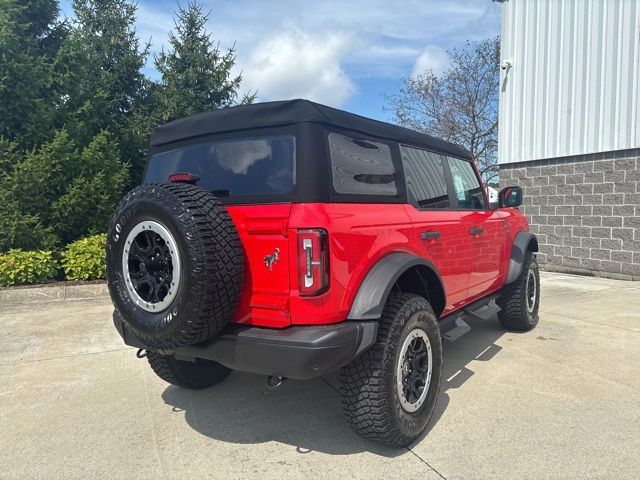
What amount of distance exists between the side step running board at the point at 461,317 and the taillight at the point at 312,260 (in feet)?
4.66

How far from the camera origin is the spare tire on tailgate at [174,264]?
2275 mm

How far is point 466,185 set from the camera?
4211 mm

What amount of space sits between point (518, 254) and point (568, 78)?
6212 millimetres

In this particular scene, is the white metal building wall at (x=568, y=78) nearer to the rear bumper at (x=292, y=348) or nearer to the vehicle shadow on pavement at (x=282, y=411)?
the vehicle shadow on pavement at (x=282, y=411)

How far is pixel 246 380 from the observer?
3.86 meters

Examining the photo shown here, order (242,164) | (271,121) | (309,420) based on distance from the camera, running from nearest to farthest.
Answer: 1. (271,121)
2. (242,164)
3. (309,420)

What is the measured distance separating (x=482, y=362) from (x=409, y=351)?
1.65 metres

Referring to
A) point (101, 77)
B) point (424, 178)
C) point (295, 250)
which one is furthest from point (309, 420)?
point (101, 77)

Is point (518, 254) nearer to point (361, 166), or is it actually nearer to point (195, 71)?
point (361, 166)

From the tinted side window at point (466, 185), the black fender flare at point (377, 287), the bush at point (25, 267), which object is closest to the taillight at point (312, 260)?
the black fender flare at point (377, 287)

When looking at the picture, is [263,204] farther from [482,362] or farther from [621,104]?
[621,104]

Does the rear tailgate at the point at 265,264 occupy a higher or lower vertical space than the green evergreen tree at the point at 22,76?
lower

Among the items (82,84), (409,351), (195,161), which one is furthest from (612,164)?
(82,84)

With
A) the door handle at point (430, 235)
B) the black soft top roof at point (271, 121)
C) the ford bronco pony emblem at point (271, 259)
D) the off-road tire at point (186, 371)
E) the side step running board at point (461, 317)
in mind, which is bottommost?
the off-road tire at point (186, 371)
